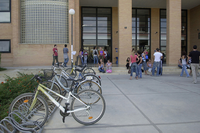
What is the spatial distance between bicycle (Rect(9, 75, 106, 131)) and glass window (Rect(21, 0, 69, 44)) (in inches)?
553

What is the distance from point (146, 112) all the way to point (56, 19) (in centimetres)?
1488

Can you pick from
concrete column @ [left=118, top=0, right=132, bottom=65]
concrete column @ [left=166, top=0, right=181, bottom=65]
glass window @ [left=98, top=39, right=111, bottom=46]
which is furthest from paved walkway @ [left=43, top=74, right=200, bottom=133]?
glass window @ [left=98, top=39, right=111, bottom=46]

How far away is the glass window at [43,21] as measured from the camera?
16.2 meters

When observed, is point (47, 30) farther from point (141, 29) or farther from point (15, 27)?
point (141, 29)

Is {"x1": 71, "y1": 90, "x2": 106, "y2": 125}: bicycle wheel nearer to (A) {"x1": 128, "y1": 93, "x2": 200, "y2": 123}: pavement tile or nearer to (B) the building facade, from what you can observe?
(A) {"x1": 128, "y1": 93, "x2": 200, "y2": 123}: pavement tile

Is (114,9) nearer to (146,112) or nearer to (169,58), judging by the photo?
(169,58)

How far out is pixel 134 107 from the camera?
455 cm

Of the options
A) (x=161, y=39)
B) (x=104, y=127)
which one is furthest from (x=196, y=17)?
(x=104, y=127)

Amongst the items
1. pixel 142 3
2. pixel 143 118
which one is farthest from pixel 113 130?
pixel 142 3

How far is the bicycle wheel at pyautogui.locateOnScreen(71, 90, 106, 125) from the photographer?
11.2 ft

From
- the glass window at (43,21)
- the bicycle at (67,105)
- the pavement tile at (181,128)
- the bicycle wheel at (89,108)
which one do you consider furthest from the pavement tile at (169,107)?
the glass window at (43,21)

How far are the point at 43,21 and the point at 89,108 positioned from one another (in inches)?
591

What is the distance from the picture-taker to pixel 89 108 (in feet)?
11.4

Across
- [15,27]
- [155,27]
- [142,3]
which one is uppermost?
[142,3]
